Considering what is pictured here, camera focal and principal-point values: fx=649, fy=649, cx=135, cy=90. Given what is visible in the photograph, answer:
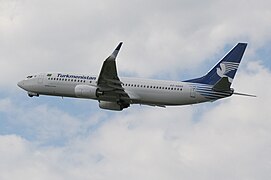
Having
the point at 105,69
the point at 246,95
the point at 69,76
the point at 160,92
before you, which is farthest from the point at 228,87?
the point at 69,76

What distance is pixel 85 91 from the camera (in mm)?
75562

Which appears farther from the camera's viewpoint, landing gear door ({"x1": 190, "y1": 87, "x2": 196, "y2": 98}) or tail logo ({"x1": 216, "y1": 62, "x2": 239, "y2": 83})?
tail logo ({"x1": 216, "y1": 62, "x2": 239, "y2": 83})

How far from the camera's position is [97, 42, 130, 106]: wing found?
229 ft

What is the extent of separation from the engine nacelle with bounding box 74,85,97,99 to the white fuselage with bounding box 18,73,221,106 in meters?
0.88

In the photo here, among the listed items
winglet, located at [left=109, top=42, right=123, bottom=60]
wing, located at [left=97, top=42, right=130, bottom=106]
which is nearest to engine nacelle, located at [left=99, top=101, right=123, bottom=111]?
wing, located at [left=97, top=42, right=130, bottom=106]

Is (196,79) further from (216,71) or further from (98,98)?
(98,98)

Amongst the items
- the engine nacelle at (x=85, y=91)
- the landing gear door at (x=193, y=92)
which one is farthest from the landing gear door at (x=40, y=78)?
the landing gear door at (x=193, y=92)

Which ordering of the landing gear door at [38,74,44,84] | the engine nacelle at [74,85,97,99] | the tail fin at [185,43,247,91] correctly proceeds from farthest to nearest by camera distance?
the landing gear door at [38,74,44,84]
the engine nacelle at [74,85,97,99]
the tail fin at [185,43,247,91]

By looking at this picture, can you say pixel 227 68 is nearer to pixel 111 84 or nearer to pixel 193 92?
pixel 193 92

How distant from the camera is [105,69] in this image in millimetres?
71438

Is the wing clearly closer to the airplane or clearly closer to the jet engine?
the airplane

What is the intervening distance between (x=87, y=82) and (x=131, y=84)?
5.36m

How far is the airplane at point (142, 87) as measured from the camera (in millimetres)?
72000

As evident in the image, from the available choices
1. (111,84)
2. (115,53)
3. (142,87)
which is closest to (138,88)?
(142,87)
